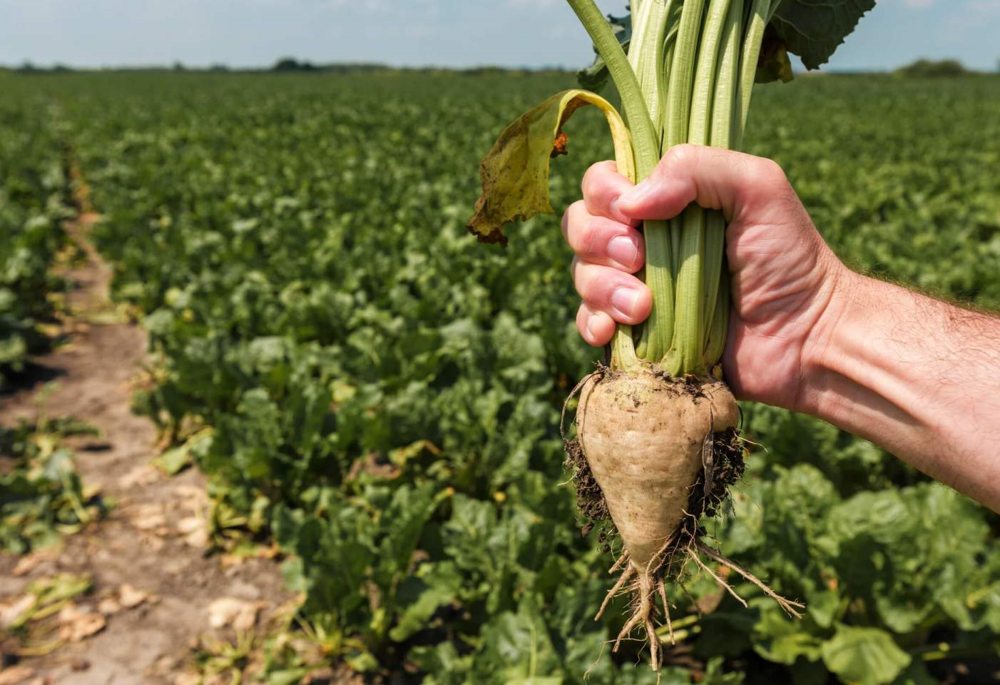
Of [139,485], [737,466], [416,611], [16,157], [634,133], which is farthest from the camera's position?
[16,157]

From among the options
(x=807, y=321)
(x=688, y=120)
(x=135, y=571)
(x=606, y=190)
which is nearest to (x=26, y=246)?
(x=135, y=571)

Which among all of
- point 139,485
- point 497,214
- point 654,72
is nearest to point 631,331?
point 497,214

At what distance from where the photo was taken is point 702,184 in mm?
1579

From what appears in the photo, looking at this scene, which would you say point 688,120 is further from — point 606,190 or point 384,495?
point 384,495

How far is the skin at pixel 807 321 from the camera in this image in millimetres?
1593

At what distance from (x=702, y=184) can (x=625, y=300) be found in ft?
1.02

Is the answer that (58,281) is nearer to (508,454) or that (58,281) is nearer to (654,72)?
(508,454)

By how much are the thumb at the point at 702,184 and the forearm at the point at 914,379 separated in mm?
421

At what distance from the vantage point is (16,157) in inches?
496

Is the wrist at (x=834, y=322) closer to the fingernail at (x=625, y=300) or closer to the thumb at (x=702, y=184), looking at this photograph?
the thumb at (x=702, y=184)

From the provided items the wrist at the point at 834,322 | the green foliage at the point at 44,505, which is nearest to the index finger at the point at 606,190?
the wrist at the point at 834,322

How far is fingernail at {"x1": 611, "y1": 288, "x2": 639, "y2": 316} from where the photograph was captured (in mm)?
1701

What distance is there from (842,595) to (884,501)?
0.40 metres

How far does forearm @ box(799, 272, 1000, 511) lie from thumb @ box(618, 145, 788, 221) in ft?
1.38
